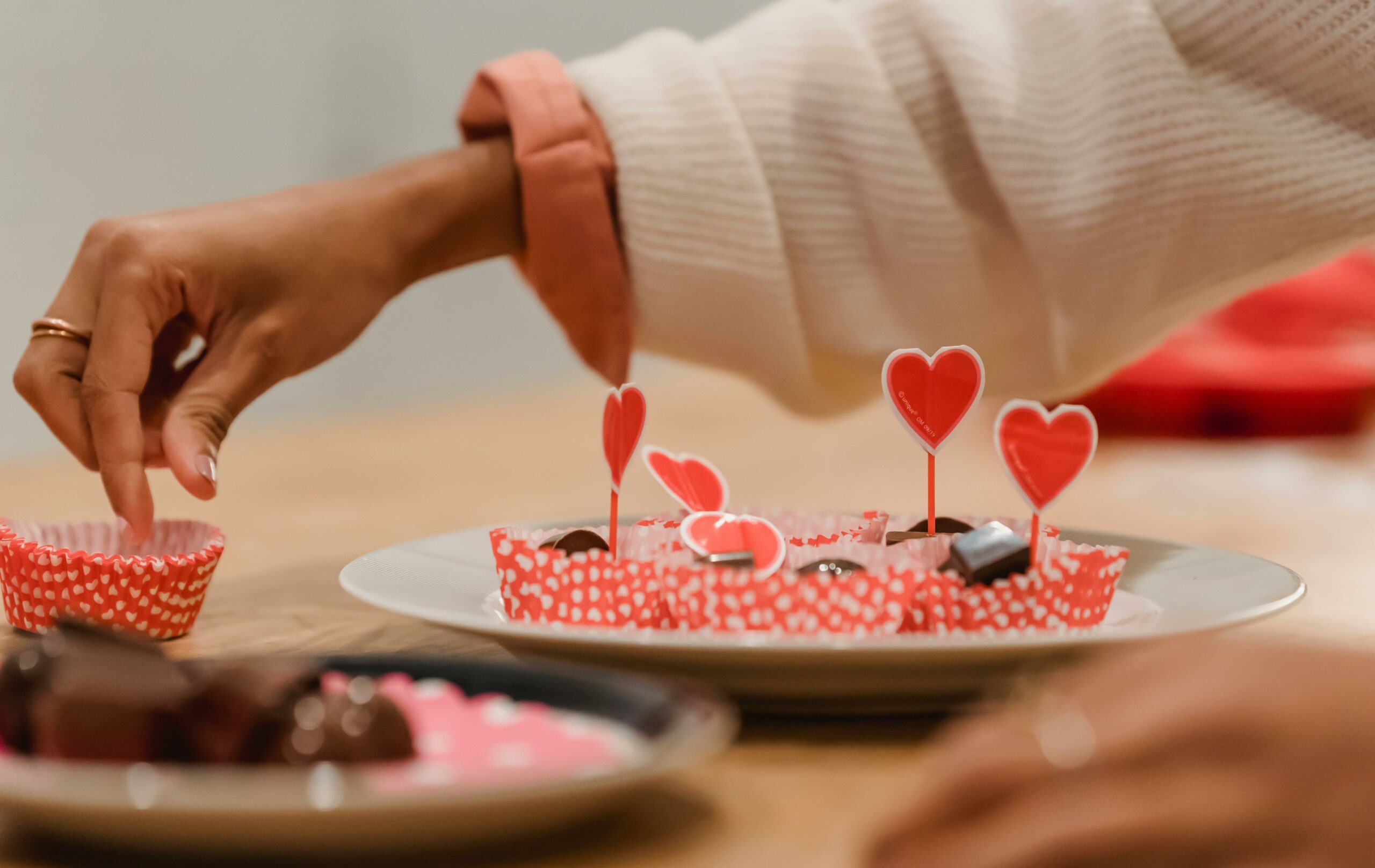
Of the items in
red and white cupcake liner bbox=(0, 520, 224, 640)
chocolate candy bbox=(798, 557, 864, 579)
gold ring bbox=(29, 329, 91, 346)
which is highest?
gold ring bbox=(29, 329, 91, 346)

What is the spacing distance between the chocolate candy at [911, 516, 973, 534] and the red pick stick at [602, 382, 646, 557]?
17 centimetres

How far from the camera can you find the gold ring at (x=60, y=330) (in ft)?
3.08

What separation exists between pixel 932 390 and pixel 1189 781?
1.45 feet

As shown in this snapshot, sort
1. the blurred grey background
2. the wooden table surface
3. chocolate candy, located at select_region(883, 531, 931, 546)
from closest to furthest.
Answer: the wooden table surface < chocolate candy, located at select_region(883, 531, 931, 546) < the blurred grey background

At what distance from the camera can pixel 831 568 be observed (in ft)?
2.41

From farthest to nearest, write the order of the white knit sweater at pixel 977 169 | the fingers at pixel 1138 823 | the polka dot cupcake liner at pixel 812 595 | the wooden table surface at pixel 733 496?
the white knit sweater at pixel 977 169 < the polka dot cupcake liner at pixel 812 595 < the wooden table surface at pixel 733 496 < the fingers at pixel 1138 823

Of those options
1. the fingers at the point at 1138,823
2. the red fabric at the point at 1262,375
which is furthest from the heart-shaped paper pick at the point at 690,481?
the red fabric at the point at 1262,375

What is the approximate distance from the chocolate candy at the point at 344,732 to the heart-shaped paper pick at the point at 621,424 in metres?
0.34

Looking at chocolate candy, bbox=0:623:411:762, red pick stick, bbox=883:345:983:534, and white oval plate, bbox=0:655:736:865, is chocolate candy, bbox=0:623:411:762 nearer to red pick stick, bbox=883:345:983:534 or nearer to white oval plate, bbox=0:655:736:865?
white oval plate, bbox=0:655:736:865

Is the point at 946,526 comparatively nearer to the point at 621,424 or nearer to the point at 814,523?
the point at 814,523

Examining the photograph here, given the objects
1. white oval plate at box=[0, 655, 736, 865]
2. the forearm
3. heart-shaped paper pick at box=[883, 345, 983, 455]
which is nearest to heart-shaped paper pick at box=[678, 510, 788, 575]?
heart-shaped paper pick at box=[883, 345, 983, 455]

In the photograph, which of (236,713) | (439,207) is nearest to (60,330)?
(439,207)

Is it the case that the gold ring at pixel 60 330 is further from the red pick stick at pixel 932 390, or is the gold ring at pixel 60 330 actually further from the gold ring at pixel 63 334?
the red pick stick at pixel 932 390

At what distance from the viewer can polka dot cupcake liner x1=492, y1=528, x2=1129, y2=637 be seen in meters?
0.70
